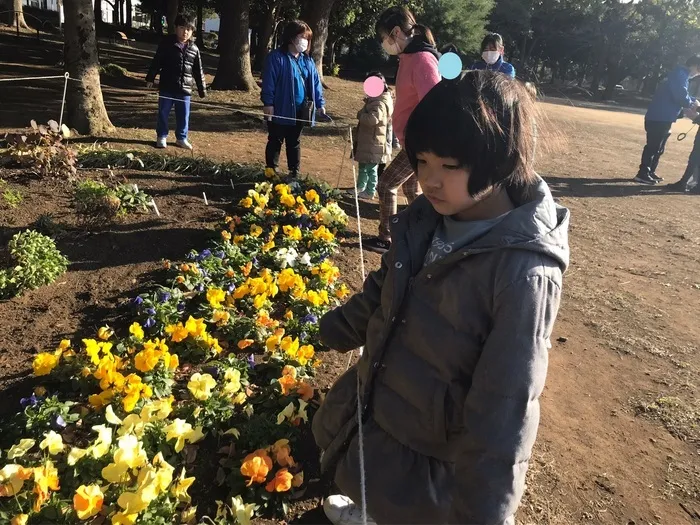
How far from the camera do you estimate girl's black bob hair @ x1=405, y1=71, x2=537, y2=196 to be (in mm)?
1260

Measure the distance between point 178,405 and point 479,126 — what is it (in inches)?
78.0

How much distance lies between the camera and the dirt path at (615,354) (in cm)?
263

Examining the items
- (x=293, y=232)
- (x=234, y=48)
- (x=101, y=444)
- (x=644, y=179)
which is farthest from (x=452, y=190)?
(x=234, y=48)

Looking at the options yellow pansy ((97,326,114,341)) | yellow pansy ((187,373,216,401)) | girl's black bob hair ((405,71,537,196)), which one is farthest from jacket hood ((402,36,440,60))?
girl's black bob hair ((405,71,537,196))

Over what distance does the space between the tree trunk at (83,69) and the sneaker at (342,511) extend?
7189mm

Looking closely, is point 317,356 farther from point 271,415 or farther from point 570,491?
point 570,491

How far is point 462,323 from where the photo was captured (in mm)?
1394

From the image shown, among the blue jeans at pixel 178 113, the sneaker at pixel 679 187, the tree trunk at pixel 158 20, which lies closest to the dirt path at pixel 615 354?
the blue jeans at pixel 178 113

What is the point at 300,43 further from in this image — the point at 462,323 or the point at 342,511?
the point at 462,323

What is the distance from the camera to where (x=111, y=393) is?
242 centimetres

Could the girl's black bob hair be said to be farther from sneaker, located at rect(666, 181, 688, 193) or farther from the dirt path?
sneaker, located at rect(666, 181, 688, 193)

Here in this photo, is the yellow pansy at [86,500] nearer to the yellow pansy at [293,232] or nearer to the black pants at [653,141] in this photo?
the yellow pansy at [293,232]

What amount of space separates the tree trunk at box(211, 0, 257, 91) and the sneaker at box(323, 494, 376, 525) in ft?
47.5

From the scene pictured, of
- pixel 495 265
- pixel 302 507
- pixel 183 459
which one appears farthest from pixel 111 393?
pixel 495 265
